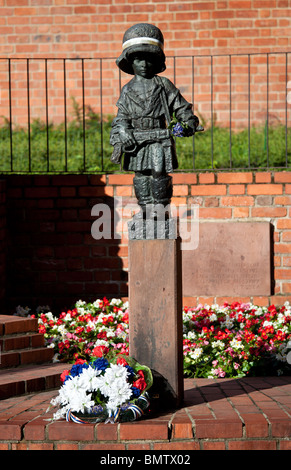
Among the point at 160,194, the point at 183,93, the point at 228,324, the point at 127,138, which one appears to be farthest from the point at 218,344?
the point at 183,93

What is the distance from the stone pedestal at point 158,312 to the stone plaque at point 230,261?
2659mm

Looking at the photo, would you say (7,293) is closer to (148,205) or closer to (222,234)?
(222,234)

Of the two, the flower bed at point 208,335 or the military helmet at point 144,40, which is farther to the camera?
the flower bed at point 208,335

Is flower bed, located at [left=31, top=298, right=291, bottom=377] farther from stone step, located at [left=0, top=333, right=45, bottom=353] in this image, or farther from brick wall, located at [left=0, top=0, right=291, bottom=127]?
brick wall, located at [left=0, top=0, right=291, bottom=127]

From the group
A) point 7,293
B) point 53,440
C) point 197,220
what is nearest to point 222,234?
point 197,220

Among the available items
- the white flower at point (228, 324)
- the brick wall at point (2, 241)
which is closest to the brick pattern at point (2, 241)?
the brick wall at point (2, 241)

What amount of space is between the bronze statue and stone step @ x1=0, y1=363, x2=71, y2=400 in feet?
4.76

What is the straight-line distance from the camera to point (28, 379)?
15.2ft

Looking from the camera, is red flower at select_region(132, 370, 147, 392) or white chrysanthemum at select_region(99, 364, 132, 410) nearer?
white chrysanthemum at select_region(99, 364, 132, 410)

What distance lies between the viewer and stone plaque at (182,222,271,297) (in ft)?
22.1

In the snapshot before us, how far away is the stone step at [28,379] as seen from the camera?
4.50 m

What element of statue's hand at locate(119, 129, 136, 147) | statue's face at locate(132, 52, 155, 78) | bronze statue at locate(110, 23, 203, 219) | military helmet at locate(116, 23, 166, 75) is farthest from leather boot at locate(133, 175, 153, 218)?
military helmet at locate(116, 23, 166, 75)

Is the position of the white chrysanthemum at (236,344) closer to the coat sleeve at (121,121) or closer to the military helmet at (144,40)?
the coat sleeve at (121,121)

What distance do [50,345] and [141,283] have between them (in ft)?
5.86
